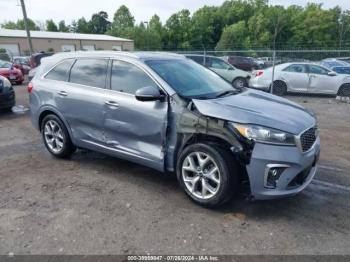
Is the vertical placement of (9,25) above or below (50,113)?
above

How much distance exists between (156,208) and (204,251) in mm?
946

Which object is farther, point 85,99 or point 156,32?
point 156,32

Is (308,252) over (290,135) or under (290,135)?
under

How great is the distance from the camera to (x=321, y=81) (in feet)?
40.0

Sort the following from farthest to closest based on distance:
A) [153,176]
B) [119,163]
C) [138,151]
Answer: [119,163], [153,176], [138,151]

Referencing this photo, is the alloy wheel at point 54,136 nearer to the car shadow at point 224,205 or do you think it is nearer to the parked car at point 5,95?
the car shadow at point 224,205

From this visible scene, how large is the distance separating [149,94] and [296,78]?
10040 mm

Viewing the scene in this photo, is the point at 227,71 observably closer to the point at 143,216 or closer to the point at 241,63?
the point at 241,63

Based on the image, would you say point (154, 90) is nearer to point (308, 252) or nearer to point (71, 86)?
point (71, 86)

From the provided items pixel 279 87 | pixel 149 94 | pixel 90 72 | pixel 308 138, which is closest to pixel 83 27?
pixel 279 87

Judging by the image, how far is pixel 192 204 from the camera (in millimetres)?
3773

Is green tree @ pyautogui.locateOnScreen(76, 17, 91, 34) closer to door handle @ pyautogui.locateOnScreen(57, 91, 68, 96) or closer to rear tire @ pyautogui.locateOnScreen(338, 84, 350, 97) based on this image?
rear tire @ pyautogui.locateOnScreen(338, 84, 350, 97)

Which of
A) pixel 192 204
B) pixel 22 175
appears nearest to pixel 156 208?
pixel 192 204

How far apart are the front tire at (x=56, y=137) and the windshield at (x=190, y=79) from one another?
6.24ft
